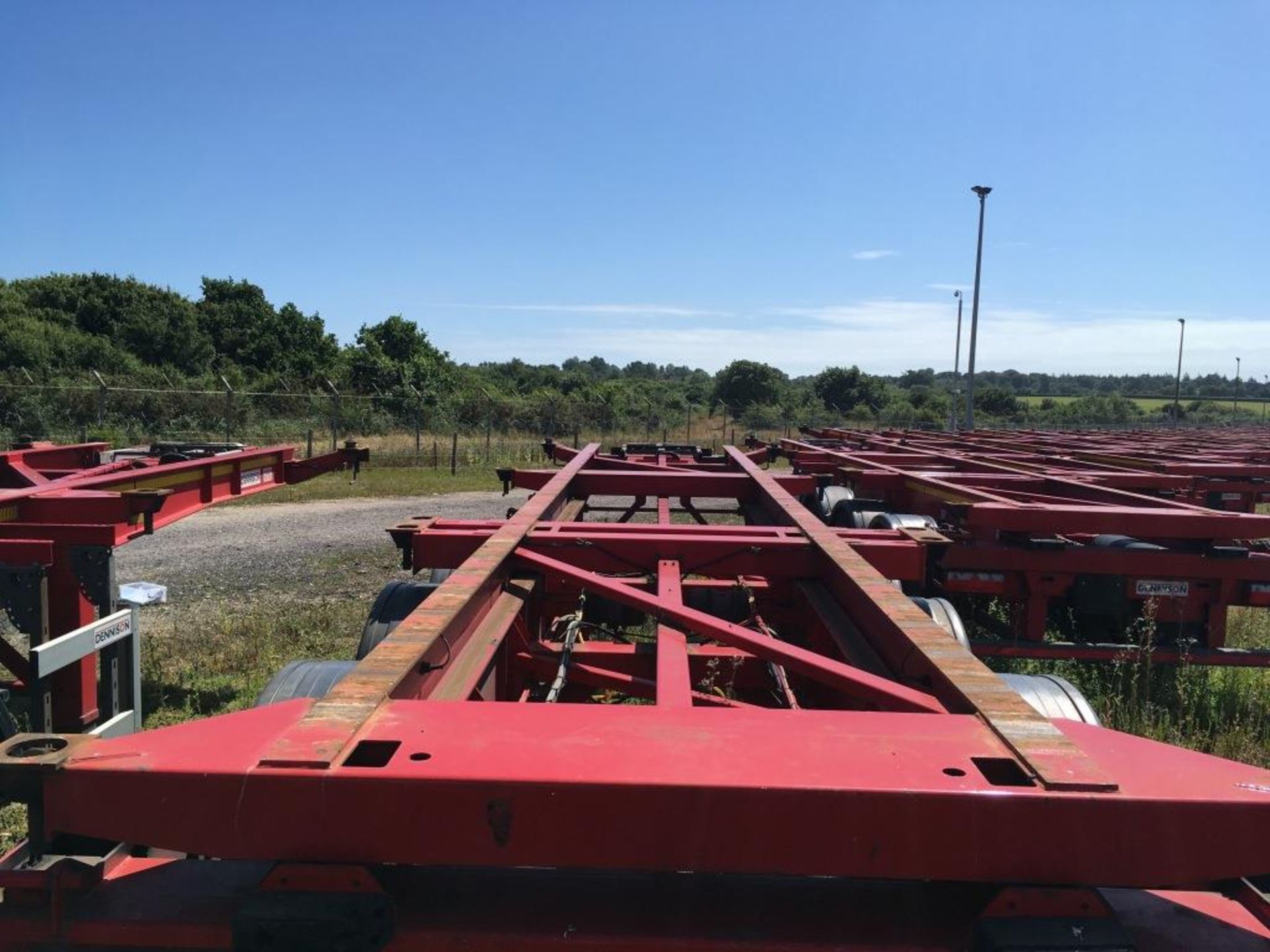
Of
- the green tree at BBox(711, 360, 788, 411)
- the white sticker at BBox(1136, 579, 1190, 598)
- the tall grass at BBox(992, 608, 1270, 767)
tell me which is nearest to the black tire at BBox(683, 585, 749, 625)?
the tall grass at BBox(992, 608, 1270, 767)

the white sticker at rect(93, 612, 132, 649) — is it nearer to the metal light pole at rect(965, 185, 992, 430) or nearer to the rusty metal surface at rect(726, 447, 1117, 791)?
the rusty metal surface at rect(726, 447, 1117, 791)

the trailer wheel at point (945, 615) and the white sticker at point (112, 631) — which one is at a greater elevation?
the trailer wheel at point (945, 615)

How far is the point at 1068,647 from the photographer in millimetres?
5070

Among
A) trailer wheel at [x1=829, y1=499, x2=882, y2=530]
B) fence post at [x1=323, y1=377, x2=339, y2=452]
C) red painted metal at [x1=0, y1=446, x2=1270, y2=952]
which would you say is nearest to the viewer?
red painted metal at [x1=0, y1=446, x2=1270, y2=952]

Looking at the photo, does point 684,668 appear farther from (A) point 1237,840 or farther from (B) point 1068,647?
(B) point 1068,647

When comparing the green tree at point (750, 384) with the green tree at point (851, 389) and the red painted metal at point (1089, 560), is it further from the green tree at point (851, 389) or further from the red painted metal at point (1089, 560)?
the red painted metal at point (1089, 560)

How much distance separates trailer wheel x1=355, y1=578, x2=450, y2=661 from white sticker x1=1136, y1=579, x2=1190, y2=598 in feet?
12.6

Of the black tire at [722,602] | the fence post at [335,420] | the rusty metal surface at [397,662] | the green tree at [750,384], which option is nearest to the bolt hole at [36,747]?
the rusty metal surface at [397,662]

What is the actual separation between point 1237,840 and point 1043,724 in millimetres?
351

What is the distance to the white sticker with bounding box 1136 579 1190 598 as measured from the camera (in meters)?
4.82

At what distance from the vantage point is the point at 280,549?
11.0 metres

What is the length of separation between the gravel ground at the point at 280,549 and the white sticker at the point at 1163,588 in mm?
6530

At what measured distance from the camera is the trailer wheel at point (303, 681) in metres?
2.64

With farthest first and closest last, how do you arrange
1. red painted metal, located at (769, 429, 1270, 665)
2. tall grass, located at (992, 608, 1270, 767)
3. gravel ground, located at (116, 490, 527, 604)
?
gravel ground, located at (116, 490, 527, 604) → red painted metal, located at (769, 429, 1270, 665) → tall grass, located at (992, 608, 1270, 767)
